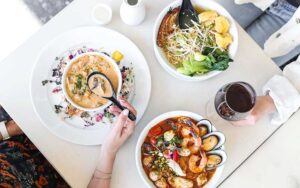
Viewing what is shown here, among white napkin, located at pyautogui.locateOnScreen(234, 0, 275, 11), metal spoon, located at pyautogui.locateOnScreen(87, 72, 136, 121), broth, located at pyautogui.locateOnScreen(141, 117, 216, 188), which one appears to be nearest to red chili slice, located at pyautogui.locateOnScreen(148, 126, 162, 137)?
broth, located at pyautogui.locateOnScreen(141, 117, 216, 188)

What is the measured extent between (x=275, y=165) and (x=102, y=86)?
661mm

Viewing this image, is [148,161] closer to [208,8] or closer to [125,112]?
[125,112]

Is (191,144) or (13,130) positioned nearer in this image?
(191,144)

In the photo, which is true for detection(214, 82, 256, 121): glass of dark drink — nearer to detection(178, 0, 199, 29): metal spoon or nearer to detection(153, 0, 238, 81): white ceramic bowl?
detection(153, 0, 238, 81): white ceramic bowl

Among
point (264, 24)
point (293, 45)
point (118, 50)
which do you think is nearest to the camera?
point (118, 50)

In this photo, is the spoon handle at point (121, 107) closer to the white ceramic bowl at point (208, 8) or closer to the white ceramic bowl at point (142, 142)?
the white ceramic bowl at point (142, 142)

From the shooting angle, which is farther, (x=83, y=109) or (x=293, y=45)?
(x=293, y=45)

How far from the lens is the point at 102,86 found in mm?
1163

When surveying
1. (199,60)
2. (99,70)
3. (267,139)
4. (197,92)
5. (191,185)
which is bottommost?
(267,139)

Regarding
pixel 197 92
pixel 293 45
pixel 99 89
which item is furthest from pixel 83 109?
pixel 293 45

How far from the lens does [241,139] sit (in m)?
1.23

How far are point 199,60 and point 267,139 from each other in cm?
38

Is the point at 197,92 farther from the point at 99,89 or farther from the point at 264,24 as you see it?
the point at 264,24

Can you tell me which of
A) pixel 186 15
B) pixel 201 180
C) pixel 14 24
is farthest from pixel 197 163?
pixel 14 24
